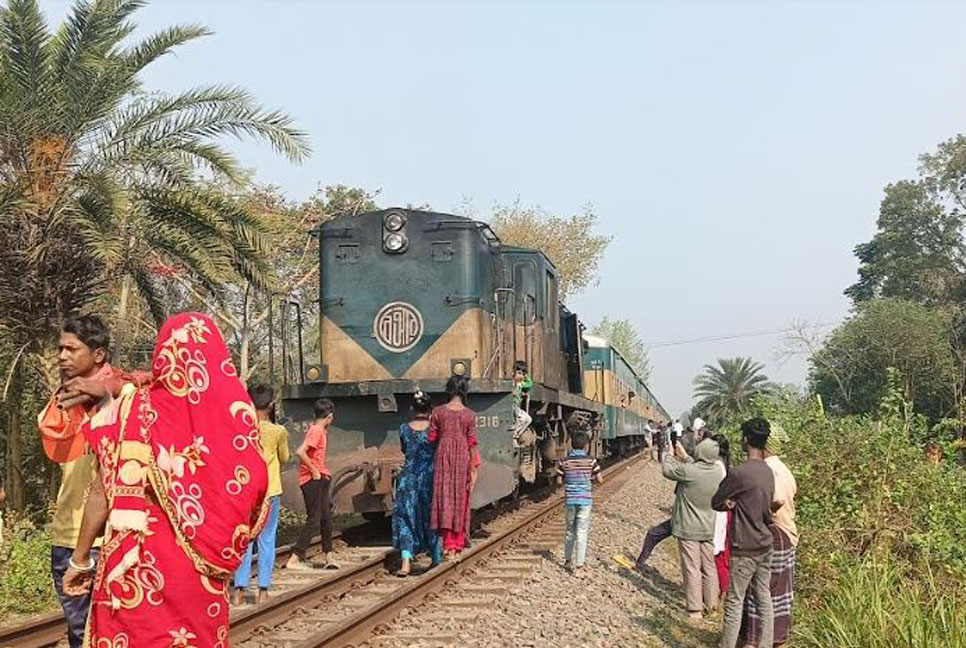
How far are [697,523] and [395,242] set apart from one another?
505 centimetres

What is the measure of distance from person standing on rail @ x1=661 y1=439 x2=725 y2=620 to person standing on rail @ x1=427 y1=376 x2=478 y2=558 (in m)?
1.76

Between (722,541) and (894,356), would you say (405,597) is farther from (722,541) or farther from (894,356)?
(894,356)

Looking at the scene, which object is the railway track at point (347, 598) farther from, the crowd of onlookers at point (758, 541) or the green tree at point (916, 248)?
the green tree at point (916, 248)

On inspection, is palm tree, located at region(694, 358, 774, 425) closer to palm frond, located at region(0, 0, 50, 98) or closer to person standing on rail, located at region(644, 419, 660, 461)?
person standing on rail, located at region(644, 419, 660, 461)

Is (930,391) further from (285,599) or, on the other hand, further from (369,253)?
(285,599)

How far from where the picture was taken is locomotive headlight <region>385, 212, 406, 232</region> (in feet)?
37.1

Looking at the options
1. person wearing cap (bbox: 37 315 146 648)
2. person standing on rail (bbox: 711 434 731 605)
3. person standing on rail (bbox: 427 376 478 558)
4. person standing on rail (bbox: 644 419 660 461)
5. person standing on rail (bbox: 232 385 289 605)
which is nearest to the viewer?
person wearing cap (bbox: 37 315 146 648)

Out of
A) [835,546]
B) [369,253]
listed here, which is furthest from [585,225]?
[835,546]

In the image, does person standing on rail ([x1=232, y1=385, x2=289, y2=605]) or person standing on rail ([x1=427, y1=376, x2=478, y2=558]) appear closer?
person standing on rail ([x1=232, y1=385, x2=289, y2=605])

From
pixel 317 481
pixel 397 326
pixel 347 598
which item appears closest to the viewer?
pixel 347 598

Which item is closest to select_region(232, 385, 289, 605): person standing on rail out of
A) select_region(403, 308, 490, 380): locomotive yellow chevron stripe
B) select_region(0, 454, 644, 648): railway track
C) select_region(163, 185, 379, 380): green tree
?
select_region(0, 454, 644, 648): railway track

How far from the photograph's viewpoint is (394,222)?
11.3m

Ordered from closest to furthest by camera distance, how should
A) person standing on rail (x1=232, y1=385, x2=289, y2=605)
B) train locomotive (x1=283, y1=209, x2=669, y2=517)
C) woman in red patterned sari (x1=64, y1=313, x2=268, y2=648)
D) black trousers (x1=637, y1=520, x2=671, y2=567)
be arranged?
woman in red patterned sari (x1=64, y1=313, x2=268, y2=648) < person standing on rail (x1=232, y1=385, x2=289, y2=605) < black trousers (x1=637, y1=520, x2=671, y2=567) < train locomotive (x1=283, y1=209, x2=669, y2=517)

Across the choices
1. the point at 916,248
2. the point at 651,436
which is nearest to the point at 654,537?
the point at 651,436
